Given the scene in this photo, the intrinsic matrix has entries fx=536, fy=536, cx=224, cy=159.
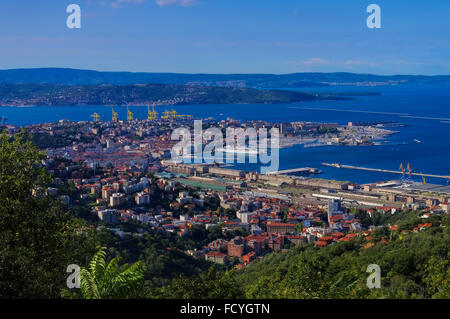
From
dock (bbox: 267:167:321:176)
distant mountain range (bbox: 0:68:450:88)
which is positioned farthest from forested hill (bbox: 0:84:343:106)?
dock (bbox: 267:167:321:176)

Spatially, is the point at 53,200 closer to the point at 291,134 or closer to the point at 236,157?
the point at 236,157

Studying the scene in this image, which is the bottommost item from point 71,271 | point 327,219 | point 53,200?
point 327,219

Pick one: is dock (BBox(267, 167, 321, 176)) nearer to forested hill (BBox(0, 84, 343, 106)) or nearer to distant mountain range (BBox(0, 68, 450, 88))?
forested hill (BBox(0, 84, 343, 106))

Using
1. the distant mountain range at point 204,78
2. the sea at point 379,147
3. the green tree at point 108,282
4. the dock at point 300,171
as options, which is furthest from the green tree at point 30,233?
the distant mountain range at point 204,78

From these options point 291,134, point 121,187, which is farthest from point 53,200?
point 291,134

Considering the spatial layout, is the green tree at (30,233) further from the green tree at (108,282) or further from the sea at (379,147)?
the sea at (379,147)
